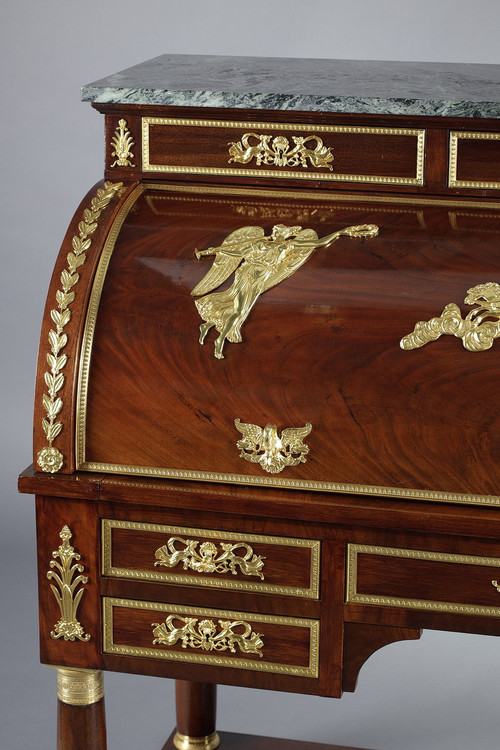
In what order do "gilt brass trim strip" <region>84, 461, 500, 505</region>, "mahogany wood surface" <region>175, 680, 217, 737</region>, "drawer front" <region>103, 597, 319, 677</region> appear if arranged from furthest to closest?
"mahogany wood surface" <region>175, 680, 217, 737</region> → "drawer front" <region>103, 597, 319, 677</region> → "gilt brass trim strip" <region>84, 461, 500, 505</region>

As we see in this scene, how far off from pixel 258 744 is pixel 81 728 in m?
0.81

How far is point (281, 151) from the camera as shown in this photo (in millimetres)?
2461

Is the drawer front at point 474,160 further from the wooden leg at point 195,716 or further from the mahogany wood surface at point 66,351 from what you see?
the wooden leg at point 195,716

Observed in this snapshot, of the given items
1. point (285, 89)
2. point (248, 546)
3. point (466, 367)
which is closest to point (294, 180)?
point (285, 89)

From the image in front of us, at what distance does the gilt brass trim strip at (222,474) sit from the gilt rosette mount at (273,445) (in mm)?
29

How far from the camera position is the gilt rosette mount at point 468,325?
2.21 m

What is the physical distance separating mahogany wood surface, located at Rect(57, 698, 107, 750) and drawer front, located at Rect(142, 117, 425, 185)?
3.30 feet

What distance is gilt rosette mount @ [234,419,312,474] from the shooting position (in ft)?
7.40

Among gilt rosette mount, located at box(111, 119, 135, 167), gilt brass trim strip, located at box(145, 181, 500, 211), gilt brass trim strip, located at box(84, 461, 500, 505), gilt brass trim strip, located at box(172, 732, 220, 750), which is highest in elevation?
gilt rosette mount, located at box(111, 119, 135, 167)

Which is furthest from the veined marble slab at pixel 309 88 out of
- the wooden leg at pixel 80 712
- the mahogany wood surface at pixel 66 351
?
the wooden leg at pixel 80 712

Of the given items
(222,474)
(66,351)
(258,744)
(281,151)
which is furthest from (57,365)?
(258,744)

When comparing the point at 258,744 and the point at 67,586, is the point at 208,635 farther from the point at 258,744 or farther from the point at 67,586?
the point at 258,744

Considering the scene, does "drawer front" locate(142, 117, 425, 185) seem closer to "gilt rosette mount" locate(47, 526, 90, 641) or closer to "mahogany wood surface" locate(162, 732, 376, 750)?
"gilt rosette mount" locate(47, 526, 90, 641)

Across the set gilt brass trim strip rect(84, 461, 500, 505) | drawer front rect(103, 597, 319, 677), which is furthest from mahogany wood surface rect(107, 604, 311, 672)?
gilt brass trim strip rect(84, 461, 500, 505)
